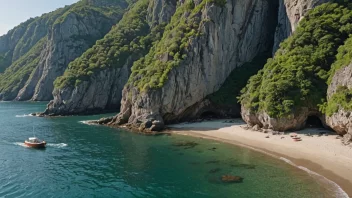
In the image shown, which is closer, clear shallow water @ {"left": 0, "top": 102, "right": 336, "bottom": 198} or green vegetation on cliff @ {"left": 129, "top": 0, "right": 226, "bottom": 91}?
clear shallow water @ {"left": 0, "top": 102, "right": 336, "bottom": 198}

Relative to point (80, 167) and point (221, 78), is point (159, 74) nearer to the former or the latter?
point (221, 78)

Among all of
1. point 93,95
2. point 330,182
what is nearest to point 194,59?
point 93,95

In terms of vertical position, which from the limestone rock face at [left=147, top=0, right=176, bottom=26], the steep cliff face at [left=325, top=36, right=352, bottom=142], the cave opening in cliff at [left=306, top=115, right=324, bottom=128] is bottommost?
the cave opening in cliff at [left=306, top=115, right=324, bottom=128]

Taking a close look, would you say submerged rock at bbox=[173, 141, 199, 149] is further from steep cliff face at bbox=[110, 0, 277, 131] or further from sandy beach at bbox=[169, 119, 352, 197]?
steep cliff face at bbox=[110, 0, 277, 131]

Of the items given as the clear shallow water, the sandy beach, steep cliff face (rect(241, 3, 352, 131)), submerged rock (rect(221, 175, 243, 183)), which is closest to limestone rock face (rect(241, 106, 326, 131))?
steep cliff face (rect(241, 3, 352, 131))

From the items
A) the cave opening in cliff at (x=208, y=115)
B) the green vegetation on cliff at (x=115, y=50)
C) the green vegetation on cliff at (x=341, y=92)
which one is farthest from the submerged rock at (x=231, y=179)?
the green vegetation on cliff at (x=115, y=50)

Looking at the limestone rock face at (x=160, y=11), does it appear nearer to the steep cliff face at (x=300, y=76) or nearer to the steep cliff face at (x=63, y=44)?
the steep cliff face at (x=63, y=44)

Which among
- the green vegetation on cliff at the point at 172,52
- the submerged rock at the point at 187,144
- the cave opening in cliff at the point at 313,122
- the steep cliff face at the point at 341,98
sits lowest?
the submerged rock at the point at 187,144

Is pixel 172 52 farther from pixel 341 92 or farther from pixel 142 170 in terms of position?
pixel 142 170
